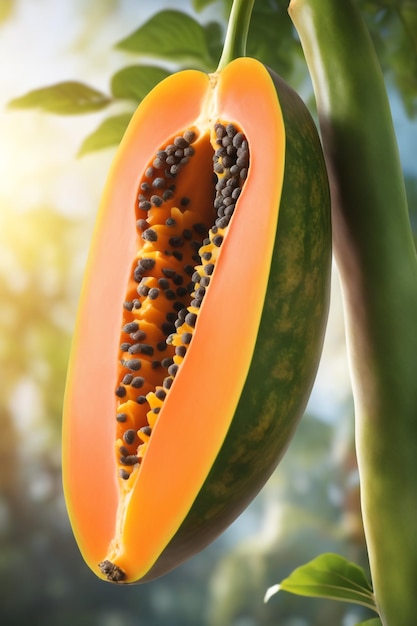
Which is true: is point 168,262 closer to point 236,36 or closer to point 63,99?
point 236,36

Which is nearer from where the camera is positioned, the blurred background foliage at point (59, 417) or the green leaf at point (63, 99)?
the green leaf at point (63, 99)

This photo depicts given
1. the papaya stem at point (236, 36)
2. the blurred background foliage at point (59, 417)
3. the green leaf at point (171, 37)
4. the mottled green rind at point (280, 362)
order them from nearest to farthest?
the mottled green rind at point (280, 362)
the papaya stem at point (236, 36)
the green leaf at point (171, 37)
the blurred background foliage at point (59, 417)

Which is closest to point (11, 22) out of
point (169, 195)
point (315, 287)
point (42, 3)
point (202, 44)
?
point (42, 3)

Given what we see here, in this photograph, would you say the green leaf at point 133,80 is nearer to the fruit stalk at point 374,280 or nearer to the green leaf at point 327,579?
the fruit stalk at point 374,280

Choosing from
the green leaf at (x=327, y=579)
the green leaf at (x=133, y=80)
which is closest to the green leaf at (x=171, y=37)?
the green leaf at (x=133, y=80)

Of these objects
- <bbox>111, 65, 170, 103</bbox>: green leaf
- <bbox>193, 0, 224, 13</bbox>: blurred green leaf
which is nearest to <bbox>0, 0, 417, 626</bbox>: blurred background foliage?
<bbox>193, 0, 224, 13</bbox>: blurred green leaf

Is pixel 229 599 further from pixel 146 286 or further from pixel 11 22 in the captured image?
pixel 11 22
